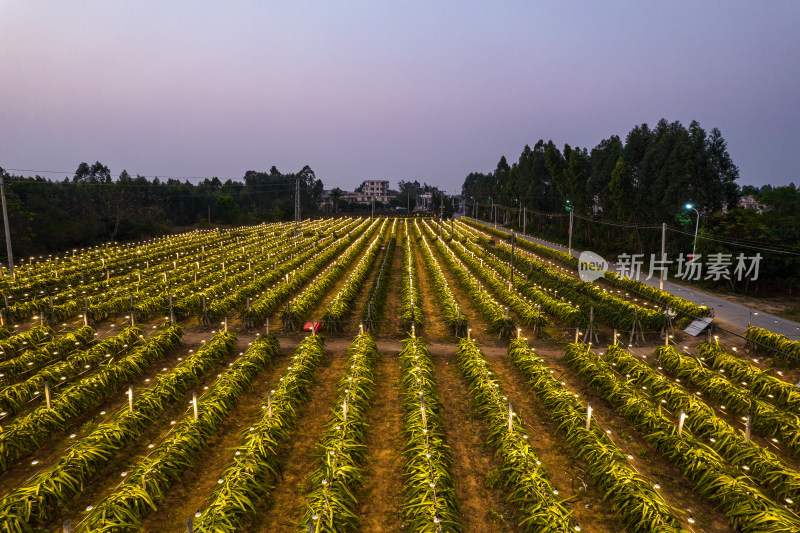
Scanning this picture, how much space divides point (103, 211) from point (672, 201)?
59107 millimetres

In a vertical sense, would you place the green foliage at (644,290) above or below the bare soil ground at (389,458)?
above

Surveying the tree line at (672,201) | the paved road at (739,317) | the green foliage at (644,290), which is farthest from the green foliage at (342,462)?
the tree line at (672,201)

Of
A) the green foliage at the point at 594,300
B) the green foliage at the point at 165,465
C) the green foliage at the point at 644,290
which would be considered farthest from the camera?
the green foliage at the point at 644,290

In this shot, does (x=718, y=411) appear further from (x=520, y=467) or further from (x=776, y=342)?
(x=520, y=467)

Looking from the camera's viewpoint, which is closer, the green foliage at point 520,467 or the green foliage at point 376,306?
the green foliage at point 520,467

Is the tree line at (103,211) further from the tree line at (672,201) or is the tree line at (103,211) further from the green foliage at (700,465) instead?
the tree line at (672,201)

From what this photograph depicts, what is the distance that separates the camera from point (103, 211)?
5056cm

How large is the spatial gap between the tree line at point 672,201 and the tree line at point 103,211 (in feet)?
141

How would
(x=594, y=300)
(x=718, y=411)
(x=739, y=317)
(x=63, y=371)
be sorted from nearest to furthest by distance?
(x=718, y=411) < (x=63, y=371) < (x=739, y=317) < (x=594, y=300)

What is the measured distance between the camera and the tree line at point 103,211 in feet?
129

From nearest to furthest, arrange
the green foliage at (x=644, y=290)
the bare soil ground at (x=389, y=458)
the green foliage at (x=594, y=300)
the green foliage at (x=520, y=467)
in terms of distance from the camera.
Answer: the green foliage at (x=520, y=467) < the bare soil ground at (x=389, y=458) < the green foliage at (x=594, y=300) < the green foliage at (x=644, y=290)

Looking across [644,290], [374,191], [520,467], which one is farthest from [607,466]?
[374,191]

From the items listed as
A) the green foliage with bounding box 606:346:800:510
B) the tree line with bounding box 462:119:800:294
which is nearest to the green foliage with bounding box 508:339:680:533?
the green foliage with bounding box 606:346:800:510

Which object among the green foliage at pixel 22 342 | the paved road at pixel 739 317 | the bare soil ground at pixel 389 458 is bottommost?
the bare soil ground at pixel 389 458
